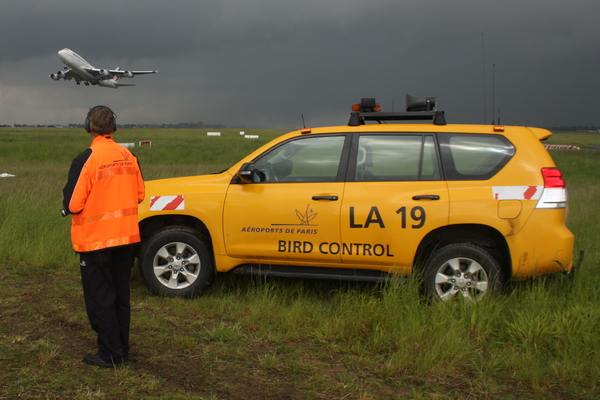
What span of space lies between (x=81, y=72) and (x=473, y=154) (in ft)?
179

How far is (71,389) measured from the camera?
3.81 metres

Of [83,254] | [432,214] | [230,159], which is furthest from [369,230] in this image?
[230,159]

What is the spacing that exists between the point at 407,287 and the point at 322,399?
72.9 inches

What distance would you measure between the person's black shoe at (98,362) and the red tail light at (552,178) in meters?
3.89

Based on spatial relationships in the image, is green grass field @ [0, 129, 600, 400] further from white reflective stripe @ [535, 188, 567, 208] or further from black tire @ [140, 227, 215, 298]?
white reflective stripe @ [535, 188, 567, 208]

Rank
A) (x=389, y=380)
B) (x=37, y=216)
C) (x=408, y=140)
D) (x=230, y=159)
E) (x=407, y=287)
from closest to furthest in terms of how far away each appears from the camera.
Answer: (x=389, y=380), (x=407, y=287), (x=408, y=140), (x=37, y=216), (x=230, y=159)

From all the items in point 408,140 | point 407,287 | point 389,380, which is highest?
point 408,140

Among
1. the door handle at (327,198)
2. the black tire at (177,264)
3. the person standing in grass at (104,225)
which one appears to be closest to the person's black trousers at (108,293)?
the person standing in grass at (104,225)

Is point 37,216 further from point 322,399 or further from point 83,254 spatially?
point 322,399

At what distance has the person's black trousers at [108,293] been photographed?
4160mm

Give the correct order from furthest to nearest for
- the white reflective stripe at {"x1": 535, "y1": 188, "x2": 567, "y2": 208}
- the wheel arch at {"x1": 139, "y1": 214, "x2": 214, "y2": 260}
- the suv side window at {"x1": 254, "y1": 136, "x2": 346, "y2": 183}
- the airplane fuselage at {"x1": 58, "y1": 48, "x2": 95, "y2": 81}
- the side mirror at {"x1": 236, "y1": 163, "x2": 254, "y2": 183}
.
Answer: the airplane fuselage at {"x1": 58, "y1": 48, "x2": 95, "y2": 81} → the wheel arch at {"x1": 139, "y1": 214, "x2": 214, "y2": 260} → the suv side window at {"x1": 254, "y1": 136, "x2": 346, "y2": 183} → the side mirror at {"x1": 236, "y1": 163, "x2": 254, "y2": 183} → the white reflective stripe at {"x1": 535, "y1": 188, "x2": 567, "y2": 208}

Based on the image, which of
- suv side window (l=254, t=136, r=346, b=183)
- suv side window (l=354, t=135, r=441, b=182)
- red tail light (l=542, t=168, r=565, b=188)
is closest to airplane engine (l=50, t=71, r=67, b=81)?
suv side window (l=254, t=136, r=346, b=183)

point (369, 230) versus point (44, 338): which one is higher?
point (369, 230)

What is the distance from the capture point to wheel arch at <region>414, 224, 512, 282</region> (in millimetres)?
5621
